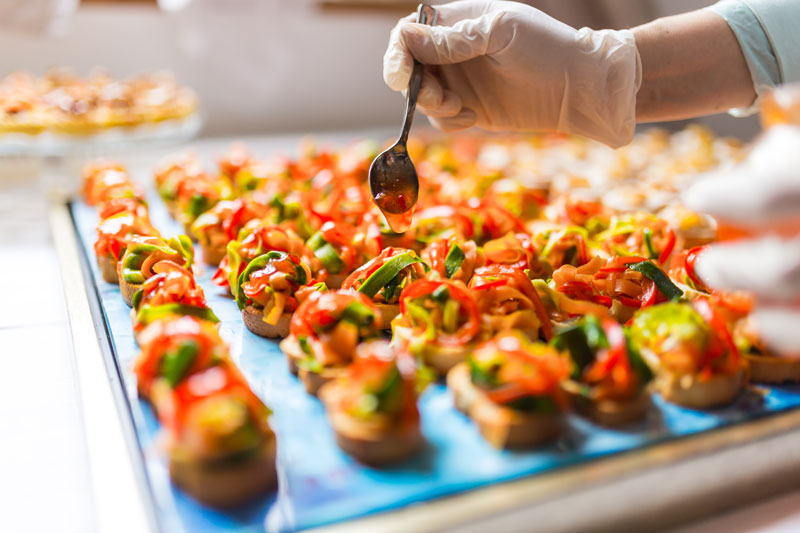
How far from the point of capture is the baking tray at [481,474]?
0.86m

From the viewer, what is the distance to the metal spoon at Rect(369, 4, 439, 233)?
5.12 feet

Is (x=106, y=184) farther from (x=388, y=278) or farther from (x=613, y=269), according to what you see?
(x=613, y=269)

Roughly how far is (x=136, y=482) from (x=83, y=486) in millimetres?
141

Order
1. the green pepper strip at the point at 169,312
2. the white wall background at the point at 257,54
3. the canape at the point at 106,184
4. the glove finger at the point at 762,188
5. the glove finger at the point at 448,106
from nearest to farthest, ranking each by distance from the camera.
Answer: the glove finger at the point at 762,188, the green pepper strip at the point at 169,312, the glove finger at the point at 448,106, the canape at the point at 106,184, the white wall background at the point at 257,54

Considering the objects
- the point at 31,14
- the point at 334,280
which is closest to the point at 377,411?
the point at 334,280

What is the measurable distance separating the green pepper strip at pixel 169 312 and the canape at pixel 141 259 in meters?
0.23

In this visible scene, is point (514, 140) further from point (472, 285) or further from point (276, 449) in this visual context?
point (276, 449)

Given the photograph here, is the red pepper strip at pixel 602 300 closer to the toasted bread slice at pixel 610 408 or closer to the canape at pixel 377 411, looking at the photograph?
the toasted bread slice at pixel 610 408

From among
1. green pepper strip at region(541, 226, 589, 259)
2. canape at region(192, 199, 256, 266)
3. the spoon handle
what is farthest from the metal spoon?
canape at region(192, 199, 256, 266)

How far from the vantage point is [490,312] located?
128cm

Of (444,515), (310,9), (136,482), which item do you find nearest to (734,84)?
(444,515)

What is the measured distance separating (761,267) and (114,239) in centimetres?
134

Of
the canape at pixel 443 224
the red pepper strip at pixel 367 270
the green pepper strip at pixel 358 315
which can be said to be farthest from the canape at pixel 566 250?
the green pepper strip at pixel 358 315

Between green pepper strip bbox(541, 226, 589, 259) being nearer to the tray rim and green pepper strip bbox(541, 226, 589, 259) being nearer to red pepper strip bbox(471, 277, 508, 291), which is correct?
red pepper strip bbox(471, 277, 508, 291)
